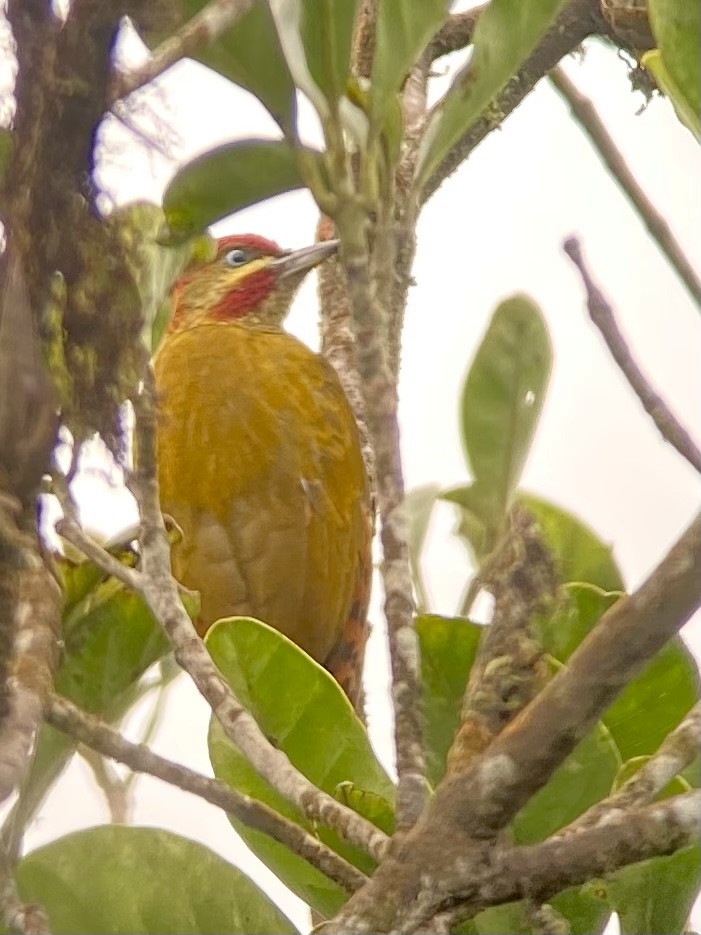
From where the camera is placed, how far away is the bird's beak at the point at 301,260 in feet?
6.70

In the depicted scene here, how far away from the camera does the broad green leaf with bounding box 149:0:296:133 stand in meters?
0.94

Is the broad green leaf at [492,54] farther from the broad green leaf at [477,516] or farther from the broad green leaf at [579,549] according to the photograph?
the broad green leaf at [477,516]

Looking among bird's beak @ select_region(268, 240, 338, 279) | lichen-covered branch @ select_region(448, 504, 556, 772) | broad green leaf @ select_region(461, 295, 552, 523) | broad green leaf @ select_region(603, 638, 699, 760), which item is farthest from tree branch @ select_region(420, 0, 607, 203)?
lichen-covered branch @ select_region(448, 504, 556, 772)

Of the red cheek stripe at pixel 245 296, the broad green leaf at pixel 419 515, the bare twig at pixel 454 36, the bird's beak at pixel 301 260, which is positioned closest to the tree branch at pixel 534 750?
the broad green leaf at pixel 419 515

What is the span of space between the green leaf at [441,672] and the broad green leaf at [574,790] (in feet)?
0.34

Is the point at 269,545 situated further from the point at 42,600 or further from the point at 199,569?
the point at 42,600

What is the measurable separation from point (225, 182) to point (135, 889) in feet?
1.77

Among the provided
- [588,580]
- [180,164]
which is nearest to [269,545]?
[588,580]

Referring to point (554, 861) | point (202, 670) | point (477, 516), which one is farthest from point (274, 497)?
point (554, 861)

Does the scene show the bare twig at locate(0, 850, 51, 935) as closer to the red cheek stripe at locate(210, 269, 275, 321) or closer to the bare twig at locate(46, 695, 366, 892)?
the bare twig at locate(46, 695, 366, 892)

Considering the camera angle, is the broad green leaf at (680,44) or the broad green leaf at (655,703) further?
the broad green leaf at (655,703)

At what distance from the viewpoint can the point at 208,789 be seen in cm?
87

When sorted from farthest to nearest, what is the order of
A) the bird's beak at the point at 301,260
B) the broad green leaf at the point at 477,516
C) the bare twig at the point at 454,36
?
the bird's beak at the point at 301,260 < the bare twig at the point at 454,36 < the broad green leaf at the point at 477,516

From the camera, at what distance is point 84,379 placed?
911mm
